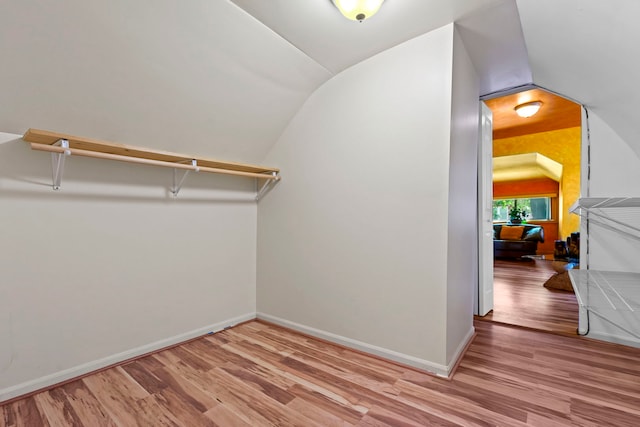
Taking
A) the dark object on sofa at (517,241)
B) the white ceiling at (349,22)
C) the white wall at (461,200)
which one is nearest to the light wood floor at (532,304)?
the white wall at (461,200)

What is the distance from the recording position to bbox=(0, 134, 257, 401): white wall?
5.38ft

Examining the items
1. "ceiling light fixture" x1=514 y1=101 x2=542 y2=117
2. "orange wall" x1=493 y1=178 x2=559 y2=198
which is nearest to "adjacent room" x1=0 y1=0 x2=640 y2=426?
"ceiling light fixture" x1=514 y1=101 x2=542 y2=117

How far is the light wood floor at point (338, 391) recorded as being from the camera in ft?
4.73

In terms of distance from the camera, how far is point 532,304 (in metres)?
3.31

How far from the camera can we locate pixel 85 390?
168cm

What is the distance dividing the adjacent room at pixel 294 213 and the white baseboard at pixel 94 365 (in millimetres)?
11

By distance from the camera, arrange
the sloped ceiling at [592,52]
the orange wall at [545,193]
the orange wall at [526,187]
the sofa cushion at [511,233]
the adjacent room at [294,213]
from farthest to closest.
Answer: the orange wall at [526,187], the orange wall at [545,193], the sofa cushion at [511,233], the adjacent room at [294,213], the sloped ceiling at [592,52]

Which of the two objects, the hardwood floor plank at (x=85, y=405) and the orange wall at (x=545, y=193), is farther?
the orange wall at (x=545, y=193)

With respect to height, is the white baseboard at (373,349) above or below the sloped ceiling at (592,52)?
below

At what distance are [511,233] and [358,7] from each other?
24.8ft

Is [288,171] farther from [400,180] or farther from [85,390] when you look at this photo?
[85,390]

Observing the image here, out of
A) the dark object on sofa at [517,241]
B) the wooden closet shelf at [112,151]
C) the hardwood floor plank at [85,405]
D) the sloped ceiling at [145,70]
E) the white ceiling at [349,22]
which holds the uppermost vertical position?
the white ceiling at [349,22]

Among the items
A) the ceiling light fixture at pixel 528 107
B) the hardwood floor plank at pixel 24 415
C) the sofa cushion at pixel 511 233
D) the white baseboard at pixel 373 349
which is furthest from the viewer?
the sofa cushion at pixel 511 233

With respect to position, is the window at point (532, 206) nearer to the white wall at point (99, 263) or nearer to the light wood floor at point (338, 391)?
the light wood floor at point (338, 391)
